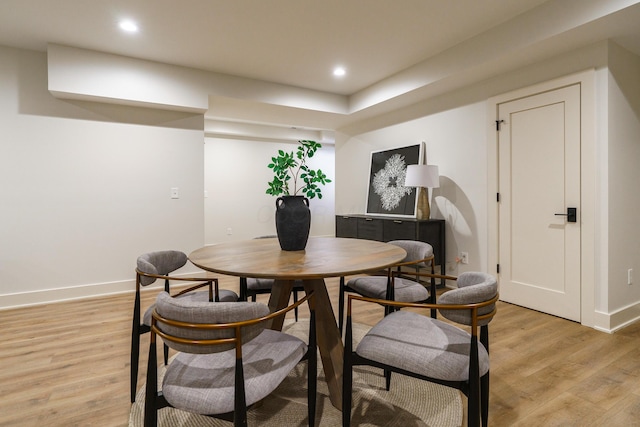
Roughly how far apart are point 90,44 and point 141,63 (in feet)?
1.57

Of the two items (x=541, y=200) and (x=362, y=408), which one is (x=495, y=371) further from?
(x=541, y=200)

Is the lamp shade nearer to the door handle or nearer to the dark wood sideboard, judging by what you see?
the dark wood sideboard

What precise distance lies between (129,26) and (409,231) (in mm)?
3346

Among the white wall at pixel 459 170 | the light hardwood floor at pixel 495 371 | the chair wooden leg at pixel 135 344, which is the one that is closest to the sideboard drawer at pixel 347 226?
the white wall at pixel 459 170

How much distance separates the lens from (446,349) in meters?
1.29

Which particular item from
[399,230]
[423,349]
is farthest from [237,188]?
[423,349]

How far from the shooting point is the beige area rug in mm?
1566

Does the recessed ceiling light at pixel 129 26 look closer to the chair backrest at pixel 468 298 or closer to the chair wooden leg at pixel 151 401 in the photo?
the chair wooden leg at pixel 151 401

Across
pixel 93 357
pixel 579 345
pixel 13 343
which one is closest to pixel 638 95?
pixel 579 345

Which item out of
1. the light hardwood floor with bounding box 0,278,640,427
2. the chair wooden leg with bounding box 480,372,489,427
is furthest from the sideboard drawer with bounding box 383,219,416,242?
the chair wooden leg with bounding box 480,372,489,427

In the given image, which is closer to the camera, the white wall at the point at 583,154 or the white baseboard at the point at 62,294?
the white wall at the point at 583,154

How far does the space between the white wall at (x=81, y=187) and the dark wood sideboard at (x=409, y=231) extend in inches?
87.9

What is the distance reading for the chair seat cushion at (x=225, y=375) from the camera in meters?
1.06

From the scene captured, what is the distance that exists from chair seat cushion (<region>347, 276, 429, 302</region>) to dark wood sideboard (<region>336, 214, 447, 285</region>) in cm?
145
